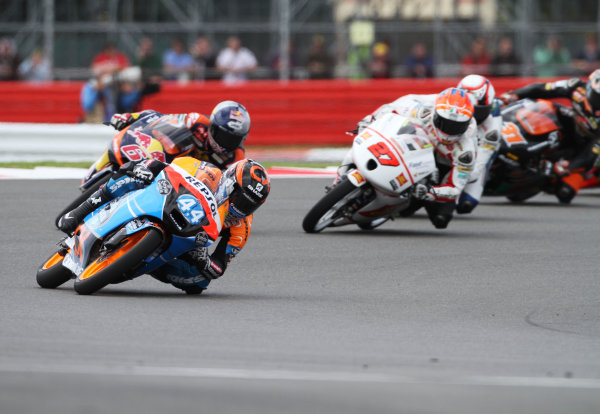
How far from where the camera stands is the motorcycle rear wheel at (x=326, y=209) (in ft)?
36.6

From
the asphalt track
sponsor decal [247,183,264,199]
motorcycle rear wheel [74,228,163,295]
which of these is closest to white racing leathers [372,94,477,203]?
the asphalt track

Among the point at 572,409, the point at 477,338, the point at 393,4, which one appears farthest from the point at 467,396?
Answer: the point at 393,4

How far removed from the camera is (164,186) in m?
7.40

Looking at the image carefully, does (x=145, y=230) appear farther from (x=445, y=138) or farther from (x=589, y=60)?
(x=589, y=60)

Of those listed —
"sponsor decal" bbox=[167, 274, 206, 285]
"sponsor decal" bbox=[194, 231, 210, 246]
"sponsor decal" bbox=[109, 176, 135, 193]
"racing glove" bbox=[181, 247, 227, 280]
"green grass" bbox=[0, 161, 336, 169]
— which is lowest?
"green grass" bbox=[0, 161, 336, 169]

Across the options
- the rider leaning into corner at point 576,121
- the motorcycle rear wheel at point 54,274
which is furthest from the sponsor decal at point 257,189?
the rider leaning into corner at point 576,121

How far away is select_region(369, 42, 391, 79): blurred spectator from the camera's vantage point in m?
21.0

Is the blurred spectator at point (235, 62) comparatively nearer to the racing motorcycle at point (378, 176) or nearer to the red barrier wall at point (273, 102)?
the red barrier wall at point (273, 102)

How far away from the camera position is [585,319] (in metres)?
7.69

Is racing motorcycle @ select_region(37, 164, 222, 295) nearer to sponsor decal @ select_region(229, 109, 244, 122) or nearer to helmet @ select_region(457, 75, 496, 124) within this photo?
sponsor decal @ select_region(229, 109, 244, 122)

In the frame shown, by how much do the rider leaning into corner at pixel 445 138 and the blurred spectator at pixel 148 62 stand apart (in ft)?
29.1

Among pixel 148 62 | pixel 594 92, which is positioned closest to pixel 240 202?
pixel 594 92

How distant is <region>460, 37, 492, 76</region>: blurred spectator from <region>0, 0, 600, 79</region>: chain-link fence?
0.07ft

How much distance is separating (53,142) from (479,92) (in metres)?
6.70
